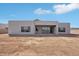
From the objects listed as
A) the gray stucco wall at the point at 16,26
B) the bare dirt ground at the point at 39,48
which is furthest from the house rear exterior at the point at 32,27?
the bare dirt ground at the point at 39,48

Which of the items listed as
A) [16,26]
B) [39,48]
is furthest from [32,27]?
[39,48]

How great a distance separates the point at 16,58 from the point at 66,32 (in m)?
10.6

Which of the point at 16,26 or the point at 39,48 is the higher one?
the point at 16,26

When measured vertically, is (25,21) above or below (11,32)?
above

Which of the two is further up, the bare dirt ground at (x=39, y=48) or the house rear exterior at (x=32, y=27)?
the house rear exterior at (x=32, y=27)

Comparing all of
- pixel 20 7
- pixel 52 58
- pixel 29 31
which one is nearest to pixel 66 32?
pixel 29 31

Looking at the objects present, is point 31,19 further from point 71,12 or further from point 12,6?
point 71,12

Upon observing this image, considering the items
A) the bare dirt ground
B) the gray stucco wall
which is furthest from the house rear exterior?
the bare dirt ground

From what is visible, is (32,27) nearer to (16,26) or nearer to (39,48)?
(16,26)

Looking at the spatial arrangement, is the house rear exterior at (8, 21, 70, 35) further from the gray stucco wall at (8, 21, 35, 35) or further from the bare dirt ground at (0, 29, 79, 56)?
the bare dirt ground at (0, 29, 79, 56)

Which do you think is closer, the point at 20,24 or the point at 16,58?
the point at 16,58

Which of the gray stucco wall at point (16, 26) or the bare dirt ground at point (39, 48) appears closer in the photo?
the bare dirt ground at point (39, 48)

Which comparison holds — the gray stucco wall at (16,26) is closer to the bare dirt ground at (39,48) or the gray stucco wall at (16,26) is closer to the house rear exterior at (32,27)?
the house rear exterior at (32,27)

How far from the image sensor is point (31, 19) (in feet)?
55.9
